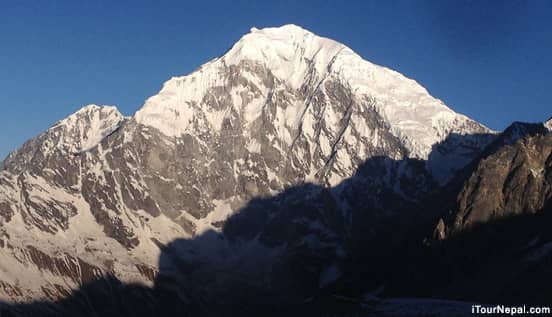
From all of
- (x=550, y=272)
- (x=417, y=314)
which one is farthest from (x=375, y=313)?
(x=550, y=272)

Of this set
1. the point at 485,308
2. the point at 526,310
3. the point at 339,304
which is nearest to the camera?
the point at 526,310

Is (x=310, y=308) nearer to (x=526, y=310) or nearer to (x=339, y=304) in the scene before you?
(x=339, y=304)

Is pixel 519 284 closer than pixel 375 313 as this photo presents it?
No

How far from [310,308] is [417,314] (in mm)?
26591

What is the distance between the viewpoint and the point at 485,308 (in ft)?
444

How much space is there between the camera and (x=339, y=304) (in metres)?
150

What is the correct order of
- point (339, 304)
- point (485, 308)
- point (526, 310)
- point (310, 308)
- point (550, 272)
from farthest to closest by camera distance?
point (550, 272) → point (310, 308) → point (339, 304) → point (485, 308) → point (526, 310)

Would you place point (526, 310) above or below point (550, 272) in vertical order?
below

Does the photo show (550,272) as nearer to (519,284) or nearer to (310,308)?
(519,284)

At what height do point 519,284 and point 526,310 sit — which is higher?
point 519,284

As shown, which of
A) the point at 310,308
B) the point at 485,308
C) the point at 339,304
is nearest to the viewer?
the point at 485,308

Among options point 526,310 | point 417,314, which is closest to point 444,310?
point 417,314

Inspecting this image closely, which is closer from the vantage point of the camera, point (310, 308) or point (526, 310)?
point (526, 310)

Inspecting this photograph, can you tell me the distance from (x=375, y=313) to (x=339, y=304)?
10.2 meters
